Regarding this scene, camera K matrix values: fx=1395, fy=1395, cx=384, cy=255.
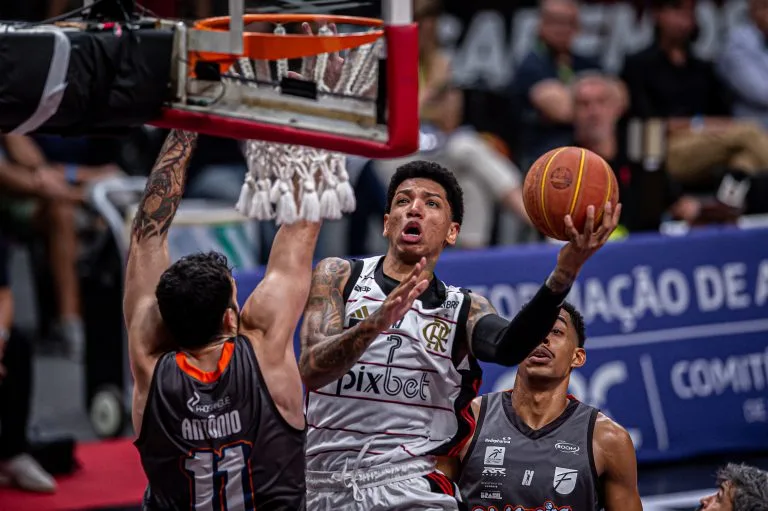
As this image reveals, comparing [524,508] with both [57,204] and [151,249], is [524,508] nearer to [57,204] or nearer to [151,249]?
[151,249]

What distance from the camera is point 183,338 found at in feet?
16.5

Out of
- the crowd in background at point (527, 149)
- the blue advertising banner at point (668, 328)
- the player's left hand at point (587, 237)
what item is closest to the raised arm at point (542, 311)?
the player's left hand at point (587, 237)

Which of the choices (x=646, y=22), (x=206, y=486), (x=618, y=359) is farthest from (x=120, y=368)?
(x=646, y=22)

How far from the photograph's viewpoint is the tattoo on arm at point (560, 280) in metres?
4.97

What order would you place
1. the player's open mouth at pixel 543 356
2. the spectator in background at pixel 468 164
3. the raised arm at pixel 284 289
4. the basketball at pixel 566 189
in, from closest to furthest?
the basketball at pixel 566 189
the raised arm at pixel 284 289
the player's open mouth at pixel 543 356
the spectator in background at pixel 468 164

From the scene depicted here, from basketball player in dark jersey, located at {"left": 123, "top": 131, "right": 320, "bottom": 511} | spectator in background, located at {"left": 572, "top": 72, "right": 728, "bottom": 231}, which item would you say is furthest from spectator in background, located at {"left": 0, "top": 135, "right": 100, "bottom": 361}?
basketball player in dark jersey, located at {"left": 123, "top": 131, "right": 320, "bottom": 511}

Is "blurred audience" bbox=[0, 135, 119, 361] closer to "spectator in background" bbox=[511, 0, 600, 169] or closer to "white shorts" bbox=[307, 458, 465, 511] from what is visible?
"spectator in background" bbox=[511, 0, 600, 169]

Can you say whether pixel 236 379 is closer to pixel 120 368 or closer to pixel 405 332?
pixel 405 332

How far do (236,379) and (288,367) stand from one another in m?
0.22

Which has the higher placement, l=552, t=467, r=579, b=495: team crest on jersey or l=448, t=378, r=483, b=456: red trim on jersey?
l=448, t=378, r=483, b=456: red trim on jersey

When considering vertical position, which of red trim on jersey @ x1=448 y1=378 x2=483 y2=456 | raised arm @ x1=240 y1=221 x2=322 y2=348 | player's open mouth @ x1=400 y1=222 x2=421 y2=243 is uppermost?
player's open mouth @ x1=400 y1=222 x2=421 y2=243

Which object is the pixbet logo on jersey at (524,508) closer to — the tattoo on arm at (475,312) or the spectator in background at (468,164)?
the tattoo on arm at (475,312)

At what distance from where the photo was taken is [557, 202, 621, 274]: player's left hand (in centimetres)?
491

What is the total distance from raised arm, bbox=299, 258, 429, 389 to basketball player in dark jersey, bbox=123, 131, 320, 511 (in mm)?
157
